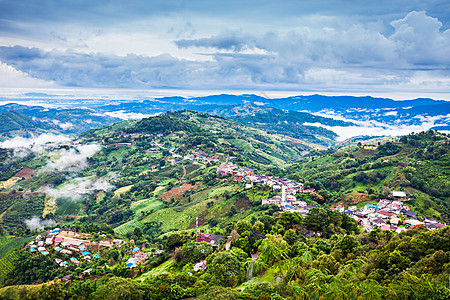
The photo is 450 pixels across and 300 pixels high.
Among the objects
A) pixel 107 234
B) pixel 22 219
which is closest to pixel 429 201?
pixel 107 234

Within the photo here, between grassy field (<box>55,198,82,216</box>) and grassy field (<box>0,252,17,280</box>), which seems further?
grassy field (<box>55,198,82,216</box>)

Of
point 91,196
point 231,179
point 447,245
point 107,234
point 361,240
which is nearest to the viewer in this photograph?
point 447,245

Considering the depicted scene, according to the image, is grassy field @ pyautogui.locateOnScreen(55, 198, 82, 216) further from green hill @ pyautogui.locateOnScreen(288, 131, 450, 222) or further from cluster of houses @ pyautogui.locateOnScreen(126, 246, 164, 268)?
green hill @ pyautogui.locateOnScreen(288, 131, 450, 222)

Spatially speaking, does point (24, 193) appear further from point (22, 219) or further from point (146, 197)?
point (146, 197)

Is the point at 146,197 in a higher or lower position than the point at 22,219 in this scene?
higher

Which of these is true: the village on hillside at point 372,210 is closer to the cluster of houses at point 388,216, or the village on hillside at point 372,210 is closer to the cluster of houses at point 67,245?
the cluster of houses at point 388,216

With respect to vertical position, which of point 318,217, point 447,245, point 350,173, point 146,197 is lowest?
point 146,197

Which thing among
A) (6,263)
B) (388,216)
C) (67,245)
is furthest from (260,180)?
(6,263)

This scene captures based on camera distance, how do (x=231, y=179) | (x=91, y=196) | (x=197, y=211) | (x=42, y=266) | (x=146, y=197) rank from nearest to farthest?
(x=42, y=266) → (x=197, y=211) → (x=231, y=179) → (x=146, y=197) → (x=91, y=196)

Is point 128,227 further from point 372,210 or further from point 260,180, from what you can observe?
point 372,210

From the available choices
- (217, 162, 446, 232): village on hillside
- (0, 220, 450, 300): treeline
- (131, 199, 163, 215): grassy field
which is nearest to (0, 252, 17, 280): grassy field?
(0, 220, 450, 300): treeline
